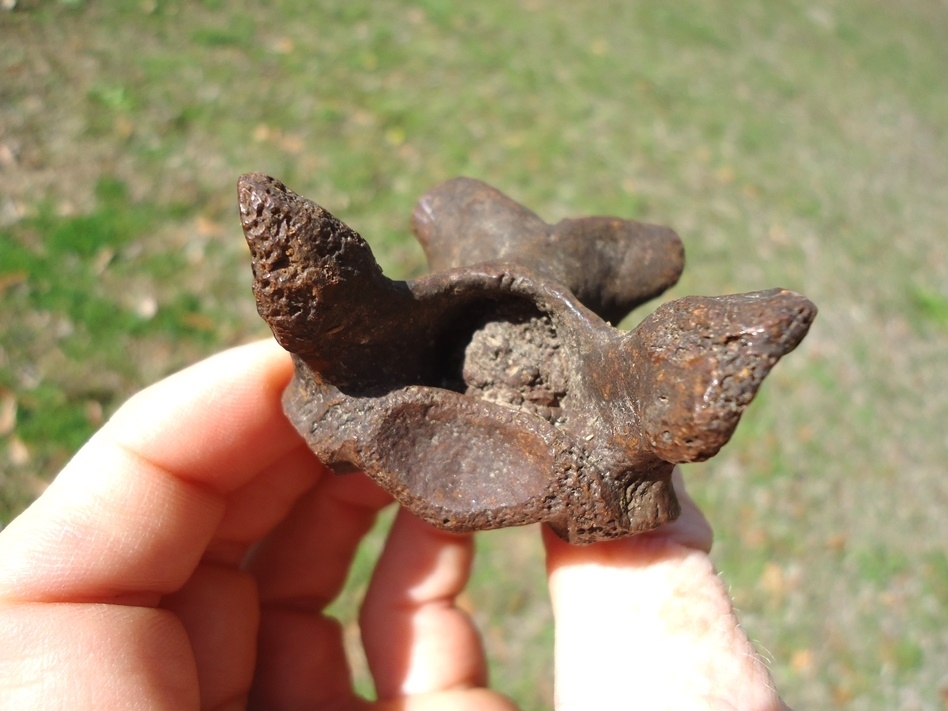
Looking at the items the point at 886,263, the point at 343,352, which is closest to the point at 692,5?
the point at 886,263

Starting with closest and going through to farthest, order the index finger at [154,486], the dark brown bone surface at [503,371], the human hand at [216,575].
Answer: the dark brown bone surface at [503,371] → the human hand at [216,575] → the index finger at [154,486]

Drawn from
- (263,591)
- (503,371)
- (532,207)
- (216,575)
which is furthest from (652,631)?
(532,207)

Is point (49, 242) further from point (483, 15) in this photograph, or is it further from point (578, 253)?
point (483, 15)

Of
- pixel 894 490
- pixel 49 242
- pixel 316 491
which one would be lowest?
pixel 894 490

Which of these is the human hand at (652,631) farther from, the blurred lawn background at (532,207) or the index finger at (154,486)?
the blurred lawn background at (532,207)

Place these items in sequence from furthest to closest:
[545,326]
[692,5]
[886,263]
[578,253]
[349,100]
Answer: [692,5] → [886,263] → [349,100] → [578,253] → [545,326]

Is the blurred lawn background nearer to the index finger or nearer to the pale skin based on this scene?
the pale skin

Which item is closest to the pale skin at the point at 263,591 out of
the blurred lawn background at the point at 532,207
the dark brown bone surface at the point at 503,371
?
the dark brown bone surface at the point at 503,371
